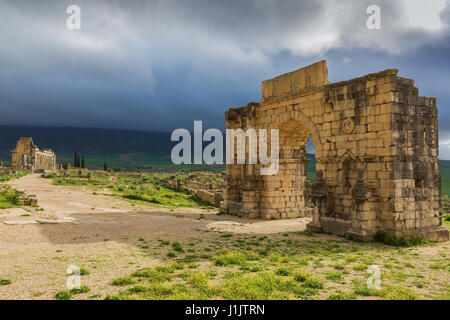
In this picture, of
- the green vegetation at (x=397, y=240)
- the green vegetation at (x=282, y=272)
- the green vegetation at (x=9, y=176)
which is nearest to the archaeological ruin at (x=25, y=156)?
the green vegetation at (x=9, y=176)

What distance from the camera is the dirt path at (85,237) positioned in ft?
21.5

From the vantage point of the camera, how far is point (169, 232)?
40.8 feet

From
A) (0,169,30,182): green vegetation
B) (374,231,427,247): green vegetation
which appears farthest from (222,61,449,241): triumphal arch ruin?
(0,169,30,182): green vegetation

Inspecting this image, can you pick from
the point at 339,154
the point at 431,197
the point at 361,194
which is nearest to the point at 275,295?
the point at 361,194

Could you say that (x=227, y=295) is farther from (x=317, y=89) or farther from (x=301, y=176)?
(x=301, y=176)

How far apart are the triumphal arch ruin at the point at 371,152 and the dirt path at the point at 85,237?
3189 mm

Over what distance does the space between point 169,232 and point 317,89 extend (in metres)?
8.88

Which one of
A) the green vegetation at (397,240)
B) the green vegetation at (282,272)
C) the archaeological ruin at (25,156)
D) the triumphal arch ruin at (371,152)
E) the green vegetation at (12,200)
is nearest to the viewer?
the green vegetation at (282,272)

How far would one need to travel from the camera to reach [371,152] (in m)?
11.8

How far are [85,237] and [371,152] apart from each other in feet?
35.6
